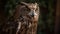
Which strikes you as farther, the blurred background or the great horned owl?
the blurred background

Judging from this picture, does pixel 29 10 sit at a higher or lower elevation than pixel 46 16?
higher

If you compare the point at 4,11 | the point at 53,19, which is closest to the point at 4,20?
the point at 4,11

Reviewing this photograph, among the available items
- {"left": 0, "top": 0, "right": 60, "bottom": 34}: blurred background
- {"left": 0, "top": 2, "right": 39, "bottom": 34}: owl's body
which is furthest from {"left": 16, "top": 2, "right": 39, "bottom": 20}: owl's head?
{"left": 0, "top": 0, "right": 60, "bottom": 34}: blurred background

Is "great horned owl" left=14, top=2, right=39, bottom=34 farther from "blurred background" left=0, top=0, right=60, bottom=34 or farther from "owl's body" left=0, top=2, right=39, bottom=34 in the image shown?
"blurred background" left=0, top=0, right=60, bottom=34

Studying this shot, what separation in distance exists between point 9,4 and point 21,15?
2.50 ft

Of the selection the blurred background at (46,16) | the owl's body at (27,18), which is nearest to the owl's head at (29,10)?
the owl's body at (27,18)

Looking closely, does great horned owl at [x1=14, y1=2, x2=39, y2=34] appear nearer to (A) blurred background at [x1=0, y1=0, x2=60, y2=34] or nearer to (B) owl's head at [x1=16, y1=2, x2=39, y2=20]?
(B) owl's head at [x1=16, y1=2, x2=39, y2=20]

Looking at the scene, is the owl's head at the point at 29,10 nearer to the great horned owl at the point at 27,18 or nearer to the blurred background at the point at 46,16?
the great horned owl at the point at 27,18

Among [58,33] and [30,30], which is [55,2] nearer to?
[58,33]

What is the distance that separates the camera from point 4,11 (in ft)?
6.88

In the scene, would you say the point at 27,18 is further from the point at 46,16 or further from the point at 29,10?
the point at 46,16

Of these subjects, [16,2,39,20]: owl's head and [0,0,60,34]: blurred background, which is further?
[0,0,60,34]: blurred background

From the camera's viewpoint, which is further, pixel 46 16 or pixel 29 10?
pixel 46 16

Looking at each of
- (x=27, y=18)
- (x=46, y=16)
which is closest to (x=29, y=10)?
(x=27, y=18)
